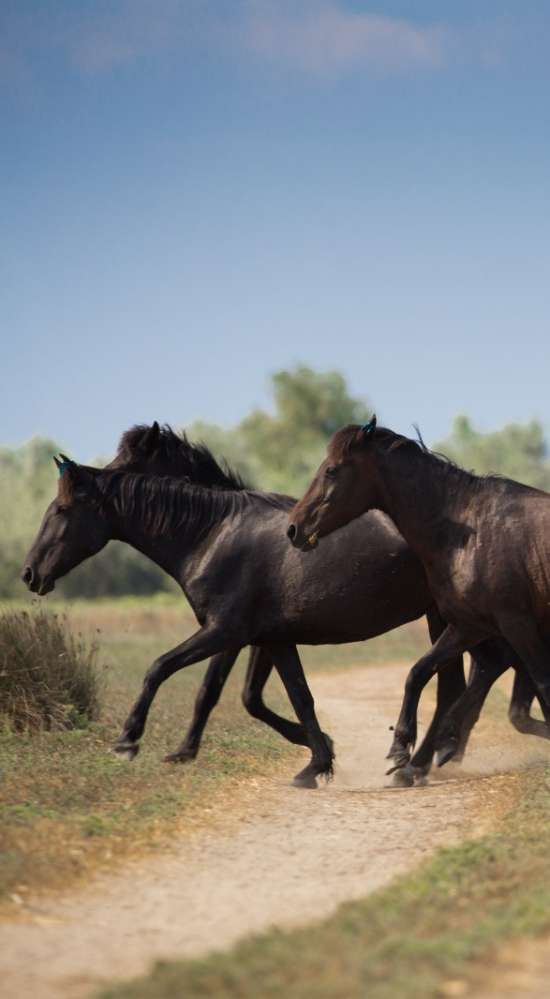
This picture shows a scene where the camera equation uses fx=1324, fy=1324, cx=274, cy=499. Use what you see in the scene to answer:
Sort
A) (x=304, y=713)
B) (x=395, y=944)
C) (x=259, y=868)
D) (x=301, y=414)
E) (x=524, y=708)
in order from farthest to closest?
(x=301, y=414), (x=524, y=708), (x=304, y=713), (x=259, y=868), (x=395, y=944)

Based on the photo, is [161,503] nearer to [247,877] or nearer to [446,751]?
[446,751]

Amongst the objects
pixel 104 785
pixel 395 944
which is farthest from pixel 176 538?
pixel 395 944

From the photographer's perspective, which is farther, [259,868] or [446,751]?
[446,751]

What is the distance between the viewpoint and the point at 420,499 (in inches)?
372

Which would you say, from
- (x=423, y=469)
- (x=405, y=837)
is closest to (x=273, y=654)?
(x=423, y=469)

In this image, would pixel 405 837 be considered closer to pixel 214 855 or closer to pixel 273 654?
pixel 214 855

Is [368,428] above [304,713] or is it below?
above

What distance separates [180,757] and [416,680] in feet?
5.94

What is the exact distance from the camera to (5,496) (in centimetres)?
5441

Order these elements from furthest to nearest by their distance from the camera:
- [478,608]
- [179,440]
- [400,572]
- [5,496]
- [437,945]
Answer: [5,496], [179,440], [400,572], [478,608], [437,945]

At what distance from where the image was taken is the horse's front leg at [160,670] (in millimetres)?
9211

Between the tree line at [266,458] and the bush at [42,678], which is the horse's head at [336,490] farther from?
the tree line at [266,458]

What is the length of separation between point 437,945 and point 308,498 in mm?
4800

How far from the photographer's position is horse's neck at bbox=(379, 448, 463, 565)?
9.36 m
